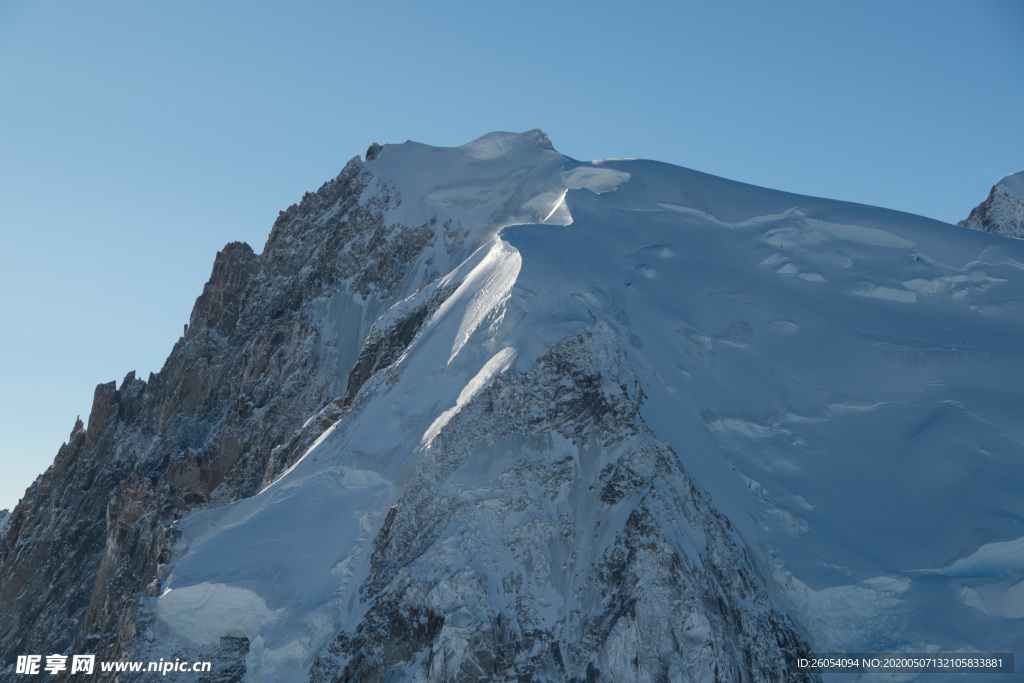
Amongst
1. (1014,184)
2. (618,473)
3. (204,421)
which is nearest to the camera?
(618,473)

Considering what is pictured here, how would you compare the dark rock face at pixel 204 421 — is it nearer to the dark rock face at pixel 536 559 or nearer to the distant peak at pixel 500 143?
the dark rock face at pixel 536 559

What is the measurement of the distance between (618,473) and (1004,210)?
164 ft

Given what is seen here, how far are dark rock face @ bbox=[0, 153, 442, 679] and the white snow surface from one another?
303 inches

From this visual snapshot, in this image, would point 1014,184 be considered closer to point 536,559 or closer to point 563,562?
point 563,562

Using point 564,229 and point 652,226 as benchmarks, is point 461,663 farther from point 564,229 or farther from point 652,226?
point 652,226

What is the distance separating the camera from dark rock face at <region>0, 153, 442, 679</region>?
179 feet

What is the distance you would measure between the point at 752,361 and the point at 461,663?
65.7ft

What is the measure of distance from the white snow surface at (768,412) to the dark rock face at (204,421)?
7.69 meters

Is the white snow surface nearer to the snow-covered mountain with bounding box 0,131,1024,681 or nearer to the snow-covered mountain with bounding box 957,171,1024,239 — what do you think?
the snow-covered mountain with bounding box 0,131,1024,681

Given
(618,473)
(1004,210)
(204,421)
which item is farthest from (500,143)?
(618,473)

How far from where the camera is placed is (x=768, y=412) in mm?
42688

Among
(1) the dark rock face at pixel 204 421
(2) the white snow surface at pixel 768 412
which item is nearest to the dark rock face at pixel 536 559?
(1) the dark rock face at pixel 204 421

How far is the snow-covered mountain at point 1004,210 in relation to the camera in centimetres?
7156

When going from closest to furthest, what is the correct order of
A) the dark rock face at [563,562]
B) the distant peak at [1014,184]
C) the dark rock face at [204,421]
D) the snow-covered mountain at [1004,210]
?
the dark rock face at [563,562] < the dark rock face at [204,421] < the snow-covered mountain at [1004,210] < the distant peak at [1014,184]
